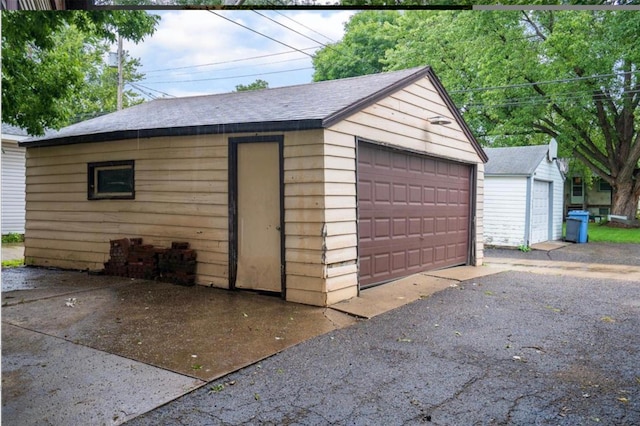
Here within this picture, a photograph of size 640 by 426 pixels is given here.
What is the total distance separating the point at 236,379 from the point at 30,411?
1.14 m

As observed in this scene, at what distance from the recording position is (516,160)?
11977mm

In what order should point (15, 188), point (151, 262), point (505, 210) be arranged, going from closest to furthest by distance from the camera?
point (151, 262) < point (15, 188) < point (505, 210)

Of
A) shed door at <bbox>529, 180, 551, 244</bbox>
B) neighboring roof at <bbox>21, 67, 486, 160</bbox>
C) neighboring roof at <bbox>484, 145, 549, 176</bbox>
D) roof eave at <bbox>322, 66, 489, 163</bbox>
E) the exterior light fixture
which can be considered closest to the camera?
roof eave at <bbox>322, 66, 489, 163</bbox>

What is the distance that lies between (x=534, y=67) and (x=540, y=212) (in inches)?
280

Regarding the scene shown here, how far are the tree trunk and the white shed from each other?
174cm

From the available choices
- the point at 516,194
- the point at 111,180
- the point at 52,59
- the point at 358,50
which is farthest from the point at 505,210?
the point at 52,59

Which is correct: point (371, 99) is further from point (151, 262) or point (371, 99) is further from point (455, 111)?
point (151, 262)

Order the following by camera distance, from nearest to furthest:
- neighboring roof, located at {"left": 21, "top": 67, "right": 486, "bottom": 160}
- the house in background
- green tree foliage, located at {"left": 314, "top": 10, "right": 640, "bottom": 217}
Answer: neighboring roof, located at {"left": 21, "top": 67, "right": 486, "bottom": 160}
green tree foliage, located at {"left": 314, "top": 10, "right": 640, "bottom": 217}
the house in background

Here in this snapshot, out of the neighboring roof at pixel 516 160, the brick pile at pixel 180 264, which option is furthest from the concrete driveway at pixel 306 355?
the neighboring roof at pixel 516 160

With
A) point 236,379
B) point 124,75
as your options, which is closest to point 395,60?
point 124,75

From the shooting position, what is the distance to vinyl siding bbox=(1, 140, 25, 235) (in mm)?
7793

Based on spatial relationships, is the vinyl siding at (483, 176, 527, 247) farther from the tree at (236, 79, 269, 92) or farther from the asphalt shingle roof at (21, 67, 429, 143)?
the tree at (236, 79, 269, 92)

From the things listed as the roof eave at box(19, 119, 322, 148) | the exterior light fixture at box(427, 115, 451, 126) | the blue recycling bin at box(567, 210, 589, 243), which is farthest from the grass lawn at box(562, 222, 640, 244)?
the roof eave at box(19, 119, 322, 148)

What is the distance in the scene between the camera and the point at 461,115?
304 inches
